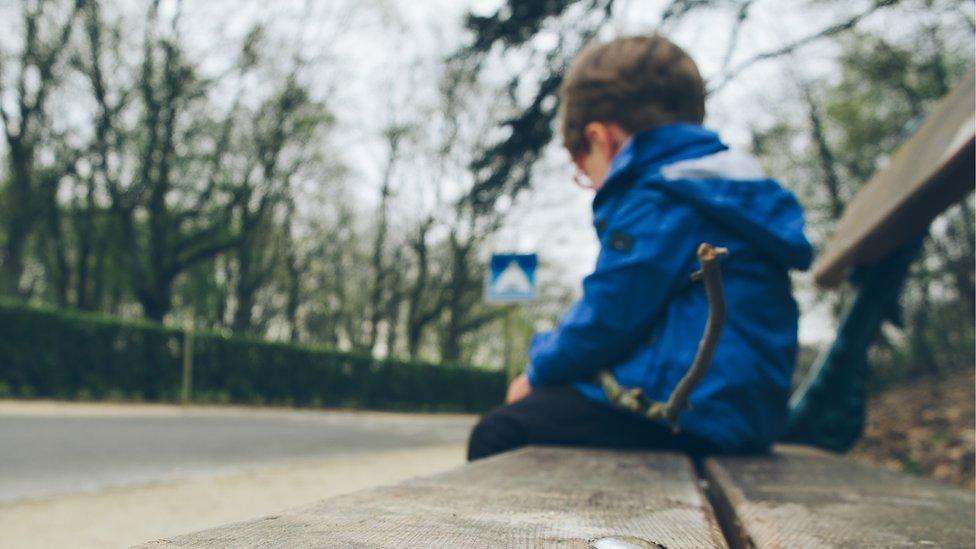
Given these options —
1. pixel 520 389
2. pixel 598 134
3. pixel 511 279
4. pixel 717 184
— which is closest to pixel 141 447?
pixel 511 279

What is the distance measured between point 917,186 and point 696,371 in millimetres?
639

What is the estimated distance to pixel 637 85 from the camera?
→ 174 cm

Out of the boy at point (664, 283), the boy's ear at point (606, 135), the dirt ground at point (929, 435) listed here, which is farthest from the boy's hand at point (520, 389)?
the dirt ground at point (929, 435)

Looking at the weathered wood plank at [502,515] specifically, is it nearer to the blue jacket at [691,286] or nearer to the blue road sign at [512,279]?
the blue jacket at [691,286]

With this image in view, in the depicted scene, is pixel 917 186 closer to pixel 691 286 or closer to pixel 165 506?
pixel 691 286

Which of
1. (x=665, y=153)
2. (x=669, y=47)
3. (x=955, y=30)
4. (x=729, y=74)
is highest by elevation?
(x=955, y=30)

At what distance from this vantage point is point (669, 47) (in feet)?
5.70

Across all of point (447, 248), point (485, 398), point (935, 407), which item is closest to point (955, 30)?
point (935, 407)

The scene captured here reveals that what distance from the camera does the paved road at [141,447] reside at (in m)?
5.70

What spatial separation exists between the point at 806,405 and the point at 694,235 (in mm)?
1241

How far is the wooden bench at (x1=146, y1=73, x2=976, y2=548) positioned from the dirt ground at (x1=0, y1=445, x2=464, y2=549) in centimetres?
165

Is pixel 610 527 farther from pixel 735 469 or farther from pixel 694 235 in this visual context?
pixel 694 235

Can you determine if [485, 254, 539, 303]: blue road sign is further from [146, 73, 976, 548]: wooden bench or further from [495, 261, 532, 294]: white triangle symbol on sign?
[146, 73, 976, 548]: wooden bench

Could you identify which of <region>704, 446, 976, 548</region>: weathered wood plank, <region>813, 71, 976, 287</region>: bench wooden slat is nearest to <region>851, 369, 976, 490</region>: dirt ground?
<region>813, 71, 976, 287</region>: bench wooden slat
